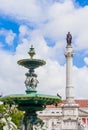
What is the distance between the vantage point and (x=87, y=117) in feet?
340

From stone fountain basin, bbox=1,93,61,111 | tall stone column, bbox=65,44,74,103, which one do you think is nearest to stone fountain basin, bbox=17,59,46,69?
stone fountain basin, bbox=1,93,61,111

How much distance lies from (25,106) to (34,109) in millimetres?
465

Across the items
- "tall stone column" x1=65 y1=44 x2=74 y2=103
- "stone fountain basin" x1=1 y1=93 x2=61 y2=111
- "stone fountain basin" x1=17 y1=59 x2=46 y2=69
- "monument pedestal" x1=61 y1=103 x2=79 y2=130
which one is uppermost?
"tall stone column" x1=65 y1=44 x2=74 y2=103

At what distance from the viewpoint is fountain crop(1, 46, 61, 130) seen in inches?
925

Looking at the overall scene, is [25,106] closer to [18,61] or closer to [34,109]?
[34,109]

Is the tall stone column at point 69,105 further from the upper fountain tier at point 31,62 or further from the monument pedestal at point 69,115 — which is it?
the upper fountain tier at point 31,62

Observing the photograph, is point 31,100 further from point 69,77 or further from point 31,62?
point 69,77

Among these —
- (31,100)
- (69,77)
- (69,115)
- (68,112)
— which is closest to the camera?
(31,100)

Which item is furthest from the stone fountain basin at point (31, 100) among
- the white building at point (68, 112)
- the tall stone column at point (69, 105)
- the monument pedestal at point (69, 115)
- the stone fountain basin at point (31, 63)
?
the monument pedestal at point (69, 115)

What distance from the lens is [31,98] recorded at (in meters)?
23.4

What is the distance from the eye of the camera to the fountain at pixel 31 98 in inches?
925

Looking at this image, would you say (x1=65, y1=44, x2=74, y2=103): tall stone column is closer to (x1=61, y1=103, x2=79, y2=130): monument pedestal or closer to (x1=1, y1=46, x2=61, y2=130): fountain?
(x1=61, y1=103, x2=79, y2=130): monument pedestal

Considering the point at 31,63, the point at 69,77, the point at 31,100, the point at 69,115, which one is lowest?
the point at 31,100

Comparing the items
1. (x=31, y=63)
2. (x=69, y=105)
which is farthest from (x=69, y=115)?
(x=31, y=63)
